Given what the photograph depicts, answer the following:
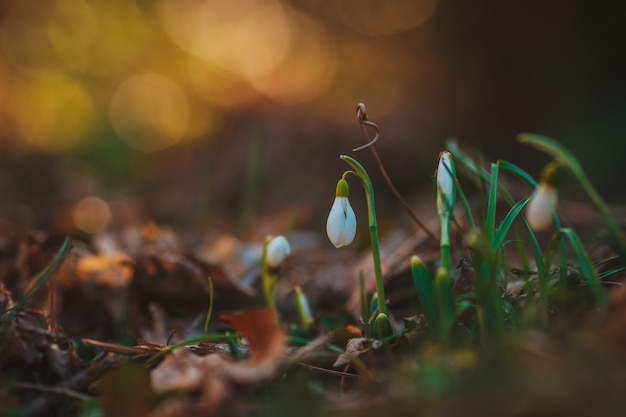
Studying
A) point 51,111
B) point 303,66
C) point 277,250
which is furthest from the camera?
point 303,66

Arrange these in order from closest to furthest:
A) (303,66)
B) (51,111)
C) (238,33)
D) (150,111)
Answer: (51,111), (150,111), (238,33), (303,66)

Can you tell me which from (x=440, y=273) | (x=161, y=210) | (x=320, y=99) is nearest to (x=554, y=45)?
(x=320, y=99)

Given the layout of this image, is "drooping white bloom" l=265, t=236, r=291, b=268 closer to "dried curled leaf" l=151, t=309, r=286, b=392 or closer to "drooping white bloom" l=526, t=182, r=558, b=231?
"dried curled leaf" l=151, t=309, r=286, b=392

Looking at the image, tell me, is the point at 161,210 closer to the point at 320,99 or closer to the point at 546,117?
the point at 546,117

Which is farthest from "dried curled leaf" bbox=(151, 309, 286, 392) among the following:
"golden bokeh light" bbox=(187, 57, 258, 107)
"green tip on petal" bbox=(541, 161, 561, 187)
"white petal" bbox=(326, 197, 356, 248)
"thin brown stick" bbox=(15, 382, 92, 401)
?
"golden bokeh light" bbox=(187, 57, 258, 107)

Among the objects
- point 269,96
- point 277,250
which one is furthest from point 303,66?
point 277,250

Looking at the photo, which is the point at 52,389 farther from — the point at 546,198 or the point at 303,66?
the point at 303,66

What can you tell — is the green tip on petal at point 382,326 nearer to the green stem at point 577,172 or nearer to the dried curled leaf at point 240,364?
the dried curled leaf at point 240,364

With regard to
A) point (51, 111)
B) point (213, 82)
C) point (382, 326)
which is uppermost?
point (213, 82)
